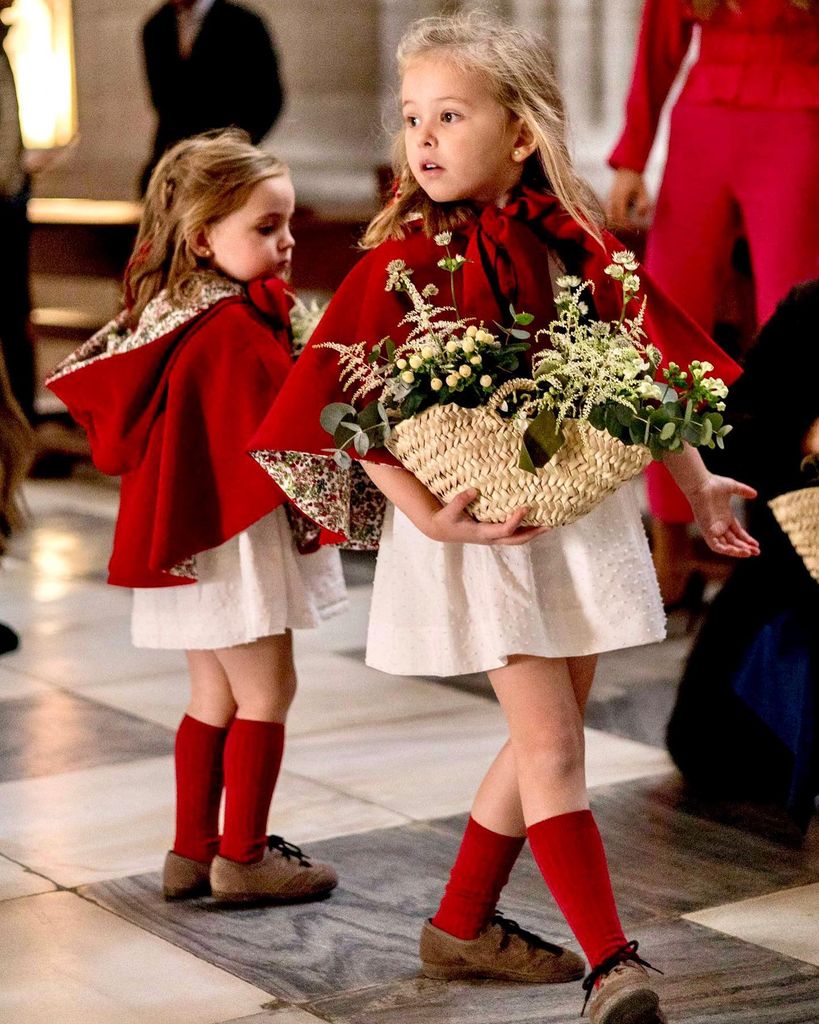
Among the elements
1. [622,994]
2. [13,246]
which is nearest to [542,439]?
[622,994]

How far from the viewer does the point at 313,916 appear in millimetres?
2781

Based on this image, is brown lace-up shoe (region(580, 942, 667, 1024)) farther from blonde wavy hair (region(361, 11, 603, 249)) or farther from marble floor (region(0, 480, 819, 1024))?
blonde wavy hair (region(361, 11, 603, 249))

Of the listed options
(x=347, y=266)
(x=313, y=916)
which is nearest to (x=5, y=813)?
(x=313, y=916)

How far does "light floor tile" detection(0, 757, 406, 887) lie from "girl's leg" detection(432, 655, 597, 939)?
2.16 ft

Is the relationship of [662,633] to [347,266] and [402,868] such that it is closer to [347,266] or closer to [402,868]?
[402,868]

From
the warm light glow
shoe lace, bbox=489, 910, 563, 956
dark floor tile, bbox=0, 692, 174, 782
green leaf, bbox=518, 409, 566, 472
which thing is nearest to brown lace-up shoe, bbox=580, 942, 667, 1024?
shoe lace, bbox=489, 910, 563, 956

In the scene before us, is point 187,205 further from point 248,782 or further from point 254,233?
point 248,782

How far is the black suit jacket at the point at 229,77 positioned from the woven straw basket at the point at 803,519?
383 centimetres

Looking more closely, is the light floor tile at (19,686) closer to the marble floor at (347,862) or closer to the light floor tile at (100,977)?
the marble floor at (347,862)

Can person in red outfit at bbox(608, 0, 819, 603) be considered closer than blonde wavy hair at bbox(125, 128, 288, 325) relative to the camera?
No

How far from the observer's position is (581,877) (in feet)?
7.64

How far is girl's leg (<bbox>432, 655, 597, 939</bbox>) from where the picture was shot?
250 cm

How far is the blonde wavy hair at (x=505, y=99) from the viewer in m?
2.33

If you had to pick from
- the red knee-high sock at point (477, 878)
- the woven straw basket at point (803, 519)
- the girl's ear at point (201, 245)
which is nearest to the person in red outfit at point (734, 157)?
the woven straw basket at point (803, 519)
